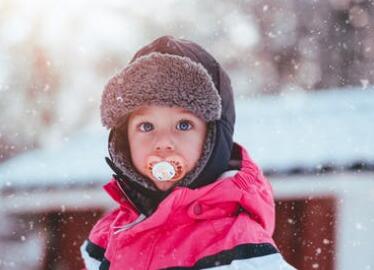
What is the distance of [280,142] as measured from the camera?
9.41 ft

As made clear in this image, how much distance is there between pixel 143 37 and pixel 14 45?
2.93 feet

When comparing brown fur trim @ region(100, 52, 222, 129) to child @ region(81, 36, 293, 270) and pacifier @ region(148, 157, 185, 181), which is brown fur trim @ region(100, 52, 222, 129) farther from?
pacifier @ region(148, 157, 185, 181)

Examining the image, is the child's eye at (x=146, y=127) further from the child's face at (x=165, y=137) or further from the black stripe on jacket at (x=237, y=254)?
the black stripe on jacket at (x=237, y=254)

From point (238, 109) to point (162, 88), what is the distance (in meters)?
2.10

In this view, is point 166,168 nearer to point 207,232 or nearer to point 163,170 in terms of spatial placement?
point 163,170

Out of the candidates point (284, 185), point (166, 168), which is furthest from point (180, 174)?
point (284, 185)

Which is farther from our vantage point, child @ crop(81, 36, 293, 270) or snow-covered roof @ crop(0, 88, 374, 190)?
snow-covered roof @ crop(0, 88, 374, 190)

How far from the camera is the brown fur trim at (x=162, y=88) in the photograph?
1.19m

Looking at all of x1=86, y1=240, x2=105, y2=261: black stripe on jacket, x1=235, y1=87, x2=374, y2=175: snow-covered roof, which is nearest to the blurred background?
x1=235, y1=87, x2=374, y2=175: snow-covered roof

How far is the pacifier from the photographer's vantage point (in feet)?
3.77

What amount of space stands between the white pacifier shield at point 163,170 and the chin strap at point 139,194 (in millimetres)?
75

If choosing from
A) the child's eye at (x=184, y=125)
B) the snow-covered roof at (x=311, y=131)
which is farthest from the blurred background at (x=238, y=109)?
the child's eye at (x=184, y=125)

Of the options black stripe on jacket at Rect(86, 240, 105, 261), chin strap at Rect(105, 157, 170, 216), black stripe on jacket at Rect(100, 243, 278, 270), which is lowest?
black stripe on jacket at Rect(86, 240, 105, 261)

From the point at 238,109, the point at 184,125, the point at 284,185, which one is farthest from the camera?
the point at 238,109
